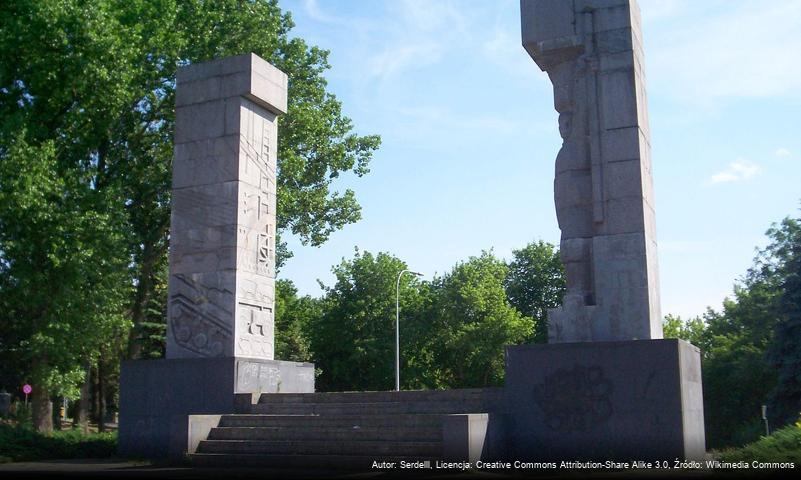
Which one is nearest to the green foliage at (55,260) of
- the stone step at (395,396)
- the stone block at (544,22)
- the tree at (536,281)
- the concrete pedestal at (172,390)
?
the concrete pedestal at (172,390)

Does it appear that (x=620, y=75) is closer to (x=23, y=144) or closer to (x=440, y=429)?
(x=440, y=429)

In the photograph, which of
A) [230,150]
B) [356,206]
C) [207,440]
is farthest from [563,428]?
[356,206]

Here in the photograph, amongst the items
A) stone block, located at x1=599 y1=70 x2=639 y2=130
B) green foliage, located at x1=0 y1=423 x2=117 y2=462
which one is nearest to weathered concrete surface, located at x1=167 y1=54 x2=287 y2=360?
green foliage, located at x1=0 y1=423 x2=117 y2=462

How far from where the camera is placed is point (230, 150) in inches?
620

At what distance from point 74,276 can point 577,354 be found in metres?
13.8

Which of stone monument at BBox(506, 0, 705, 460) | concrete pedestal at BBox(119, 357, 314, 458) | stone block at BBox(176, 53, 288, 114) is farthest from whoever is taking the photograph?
A: stone block at BBox(176, 53, 288, 114)

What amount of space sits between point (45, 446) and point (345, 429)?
629 centimetres

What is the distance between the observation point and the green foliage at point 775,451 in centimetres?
1103

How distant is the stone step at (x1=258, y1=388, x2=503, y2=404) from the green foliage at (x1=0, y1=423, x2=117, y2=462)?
351 centimetres

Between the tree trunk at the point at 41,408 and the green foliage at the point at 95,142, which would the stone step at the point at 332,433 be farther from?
the tree trunk at the point at 41,408

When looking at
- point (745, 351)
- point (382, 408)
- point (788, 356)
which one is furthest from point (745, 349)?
point (382, 408)

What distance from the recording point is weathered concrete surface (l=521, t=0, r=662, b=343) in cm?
1270

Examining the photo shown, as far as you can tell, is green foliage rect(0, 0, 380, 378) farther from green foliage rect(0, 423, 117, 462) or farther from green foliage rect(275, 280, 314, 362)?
green foliage rect(275, 280, 314, 362)

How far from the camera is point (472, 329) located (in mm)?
45250
